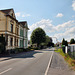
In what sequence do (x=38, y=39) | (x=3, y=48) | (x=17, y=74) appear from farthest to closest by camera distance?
(x=38, y=39) → (x=3, y=48) → (x=17, y=74)

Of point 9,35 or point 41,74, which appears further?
point 9,35

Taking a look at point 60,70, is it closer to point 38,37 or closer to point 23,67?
point 23,67

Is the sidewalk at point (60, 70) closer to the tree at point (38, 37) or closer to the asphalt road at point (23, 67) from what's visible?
the asphalt road at point (23, 67)

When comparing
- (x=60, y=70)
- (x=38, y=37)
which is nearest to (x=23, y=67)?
(x=60, y=70)

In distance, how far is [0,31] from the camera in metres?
25.8

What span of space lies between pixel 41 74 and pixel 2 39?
17902 millimetres

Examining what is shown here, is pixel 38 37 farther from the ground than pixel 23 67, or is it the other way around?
pixel 38 37

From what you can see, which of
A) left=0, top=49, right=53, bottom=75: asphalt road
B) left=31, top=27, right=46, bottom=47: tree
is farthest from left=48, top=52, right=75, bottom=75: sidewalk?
left=31, top=27, right=46, bottom=47: tree

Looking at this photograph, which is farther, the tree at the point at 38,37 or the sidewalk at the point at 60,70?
the tree at the point at 38,37

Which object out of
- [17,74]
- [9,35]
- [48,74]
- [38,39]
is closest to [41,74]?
[48,74]

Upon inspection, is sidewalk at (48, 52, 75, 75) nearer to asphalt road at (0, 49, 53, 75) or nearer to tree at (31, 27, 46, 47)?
asphalt road at (0, 49, 53, 75)

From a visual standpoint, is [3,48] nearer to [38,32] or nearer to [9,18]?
[9,18]

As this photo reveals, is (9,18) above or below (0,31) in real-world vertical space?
above

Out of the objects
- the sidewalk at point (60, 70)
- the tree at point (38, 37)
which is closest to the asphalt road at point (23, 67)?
the sidewalk at point (60, 70)
